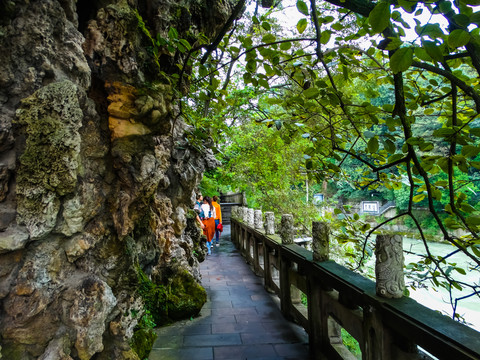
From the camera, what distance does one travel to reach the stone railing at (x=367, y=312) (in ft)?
5.69

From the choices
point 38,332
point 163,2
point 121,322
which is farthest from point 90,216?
point 163,2

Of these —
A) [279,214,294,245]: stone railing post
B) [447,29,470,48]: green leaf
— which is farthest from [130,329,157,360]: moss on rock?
[447,29,470,48]: green leaf

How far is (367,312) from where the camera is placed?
239 centimetres

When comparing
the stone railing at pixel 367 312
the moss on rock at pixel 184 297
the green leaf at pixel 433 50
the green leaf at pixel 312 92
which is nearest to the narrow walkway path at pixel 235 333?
the moss on rock at pixel 184 297

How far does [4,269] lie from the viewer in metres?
1.87

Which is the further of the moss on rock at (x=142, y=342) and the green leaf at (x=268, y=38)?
the moss on rock at (x=142, y=342)

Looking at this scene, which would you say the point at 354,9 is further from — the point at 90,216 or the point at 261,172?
the point at 261,172

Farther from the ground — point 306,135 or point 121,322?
point 306,135

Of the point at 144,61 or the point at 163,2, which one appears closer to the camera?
the point at 144,61

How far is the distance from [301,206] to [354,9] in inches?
337

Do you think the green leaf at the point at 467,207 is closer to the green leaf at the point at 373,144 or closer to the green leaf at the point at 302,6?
the green leaf at the point at 373,144

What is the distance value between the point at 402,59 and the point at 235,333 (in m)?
3.87

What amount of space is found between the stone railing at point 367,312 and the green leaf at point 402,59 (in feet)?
4.58

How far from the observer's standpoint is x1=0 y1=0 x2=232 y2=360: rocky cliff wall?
6.28 feet
